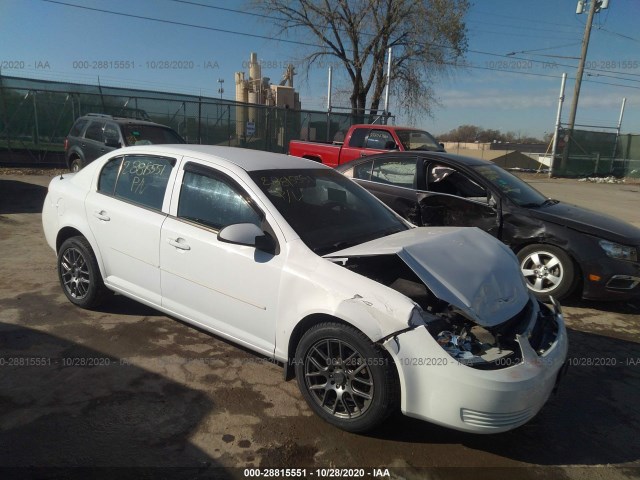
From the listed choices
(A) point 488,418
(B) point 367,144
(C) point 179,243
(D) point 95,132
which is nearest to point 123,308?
(C) point 179,243

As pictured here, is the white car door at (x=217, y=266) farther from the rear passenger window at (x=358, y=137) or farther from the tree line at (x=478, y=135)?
the tree line at (x=478, y=135)

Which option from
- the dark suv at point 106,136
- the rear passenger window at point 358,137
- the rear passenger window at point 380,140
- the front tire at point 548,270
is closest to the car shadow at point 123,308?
the front tire at point 548,270

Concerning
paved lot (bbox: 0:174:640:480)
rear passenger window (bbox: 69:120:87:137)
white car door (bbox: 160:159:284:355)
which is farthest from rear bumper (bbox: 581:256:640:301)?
rear passenger window (bbox: 69:120:87:137)

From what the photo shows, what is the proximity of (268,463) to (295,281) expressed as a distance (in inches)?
41.5

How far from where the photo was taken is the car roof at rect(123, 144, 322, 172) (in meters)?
3.62

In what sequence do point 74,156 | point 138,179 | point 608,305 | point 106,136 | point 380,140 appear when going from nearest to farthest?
point 138,179, point 608,305, point 106,136, point 380,140, point 74,156

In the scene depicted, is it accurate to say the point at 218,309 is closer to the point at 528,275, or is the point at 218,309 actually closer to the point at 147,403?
the point at 147,403

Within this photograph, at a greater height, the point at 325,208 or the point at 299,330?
the point at 325,208

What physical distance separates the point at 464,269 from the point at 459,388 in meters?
0.85

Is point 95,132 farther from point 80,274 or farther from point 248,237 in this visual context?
point 248,237

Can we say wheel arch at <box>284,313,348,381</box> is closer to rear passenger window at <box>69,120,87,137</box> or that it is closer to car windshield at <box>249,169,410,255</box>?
car windshield at <box>249,169,410,255</box>

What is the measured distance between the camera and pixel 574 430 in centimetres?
305

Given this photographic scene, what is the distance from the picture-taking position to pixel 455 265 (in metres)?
3.06

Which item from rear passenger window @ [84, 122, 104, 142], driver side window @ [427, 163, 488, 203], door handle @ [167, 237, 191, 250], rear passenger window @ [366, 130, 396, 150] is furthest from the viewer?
rear passenger window @ [366, 130, 396, 150]
